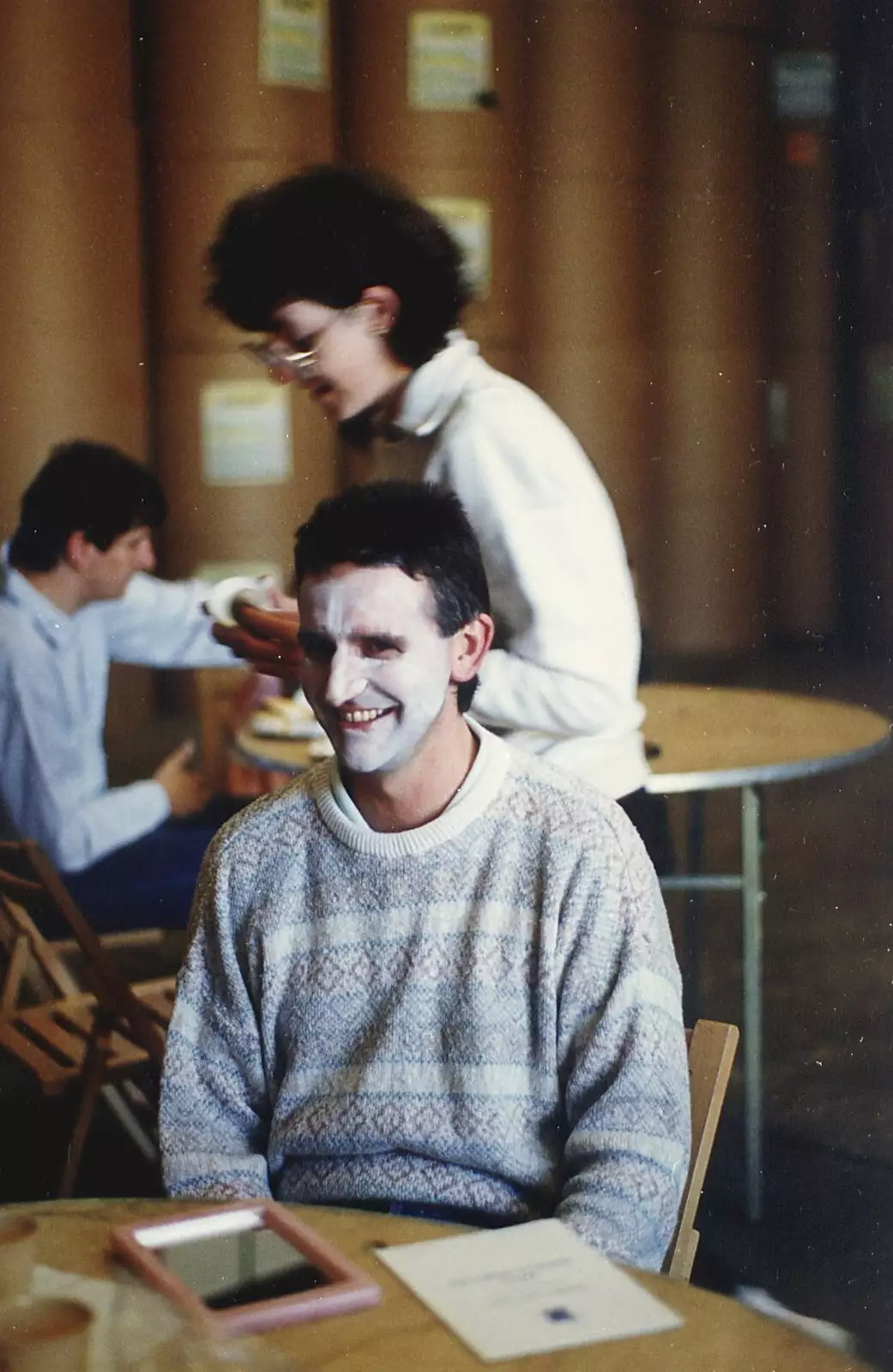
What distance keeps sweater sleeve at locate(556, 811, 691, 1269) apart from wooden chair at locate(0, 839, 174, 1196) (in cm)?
116

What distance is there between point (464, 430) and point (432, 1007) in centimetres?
82

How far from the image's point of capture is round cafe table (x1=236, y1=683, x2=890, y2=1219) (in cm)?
248

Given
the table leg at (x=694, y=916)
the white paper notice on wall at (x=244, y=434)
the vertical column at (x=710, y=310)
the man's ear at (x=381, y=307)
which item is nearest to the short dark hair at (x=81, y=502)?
the white paper notice on wall at (x=244, y=434)

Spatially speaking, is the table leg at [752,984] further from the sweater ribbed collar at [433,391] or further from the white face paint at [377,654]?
the white face paint at [377,654]

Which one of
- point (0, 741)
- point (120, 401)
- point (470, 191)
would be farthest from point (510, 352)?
point (0, 741)

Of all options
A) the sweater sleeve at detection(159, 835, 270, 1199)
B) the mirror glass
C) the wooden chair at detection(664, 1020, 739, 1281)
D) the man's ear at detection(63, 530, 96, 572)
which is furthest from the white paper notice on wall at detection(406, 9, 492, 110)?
the mirror glass

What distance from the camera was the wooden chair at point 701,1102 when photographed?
1.58m

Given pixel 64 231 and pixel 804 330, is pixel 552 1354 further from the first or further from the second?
pixel 64 231

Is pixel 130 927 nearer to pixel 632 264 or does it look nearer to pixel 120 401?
pixel 120 401

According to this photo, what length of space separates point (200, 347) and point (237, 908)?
3.81 ft

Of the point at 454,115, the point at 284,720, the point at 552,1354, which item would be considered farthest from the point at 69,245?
the point at 552,1354

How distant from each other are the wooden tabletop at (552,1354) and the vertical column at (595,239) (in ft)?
4.99

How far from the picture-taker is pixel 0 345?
2518mm

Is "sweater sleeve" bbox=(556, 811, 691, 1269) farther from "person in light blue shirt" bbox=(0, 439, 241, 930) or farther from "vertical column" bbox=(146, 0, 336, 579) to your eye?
"person in light blue shirt" bbox=(0, 439, 241, 930)
